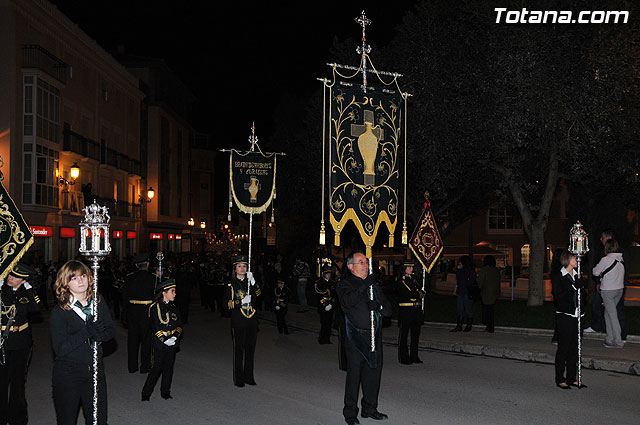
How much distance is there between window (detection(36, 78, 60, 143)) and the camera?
3394cm

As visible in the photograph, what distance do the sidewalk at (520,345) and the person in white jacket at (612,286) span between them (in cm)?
25

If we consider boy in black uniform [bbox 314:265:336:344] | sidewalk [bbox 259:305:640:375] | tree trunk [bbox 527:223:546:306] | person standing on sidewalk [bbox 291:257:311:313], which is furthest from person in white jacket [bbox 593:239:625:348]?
person standing on sidewalk [bbox 291:257:311:313]

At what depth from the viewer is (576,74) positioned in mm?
17844

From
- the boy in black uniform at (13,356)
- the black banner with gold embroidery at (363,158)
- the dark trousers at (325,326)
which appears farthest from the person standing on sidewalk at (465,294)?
the boy in black uniform at (13,356)

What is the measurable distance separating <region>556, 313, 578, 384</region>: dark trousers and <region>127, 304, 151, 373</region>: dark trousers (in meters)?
6.20

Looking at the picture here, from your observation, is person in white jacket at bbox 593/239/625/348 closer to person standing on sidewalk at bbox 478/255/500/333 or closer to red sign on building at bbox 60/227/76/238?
person standing on sidewalk at bbox 478/255/500/333

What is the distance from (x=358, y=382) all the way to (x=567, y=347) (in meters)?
3.34

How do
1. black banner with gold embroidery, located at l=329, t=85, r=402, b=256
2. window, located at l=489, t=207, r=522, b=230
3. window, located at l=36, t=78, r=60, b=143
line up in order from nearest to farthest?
1. black banner with gold embroidery, located at l=329, t=85, r=402, b=256
2. window, located at l=36, t=78, r=60, b=143
3. window, located at l=489, t=207, r=522, b=230

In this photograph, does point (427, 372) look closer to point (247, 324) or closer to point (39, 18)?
point (247, 324)

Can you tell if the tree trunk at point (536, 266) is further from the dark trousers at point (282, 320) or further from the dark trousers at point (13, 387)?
the dark trousers at point (13, 387)

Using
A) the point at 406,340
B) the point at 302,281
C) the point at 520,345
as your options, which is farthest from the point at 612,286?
the point at 302,281

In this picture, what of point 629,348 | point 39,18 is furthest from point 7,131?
point 629,348

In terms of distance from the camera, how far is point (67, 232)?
3831cm

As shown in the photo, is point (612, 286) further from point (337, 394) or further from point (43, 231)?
point (43, 231)
